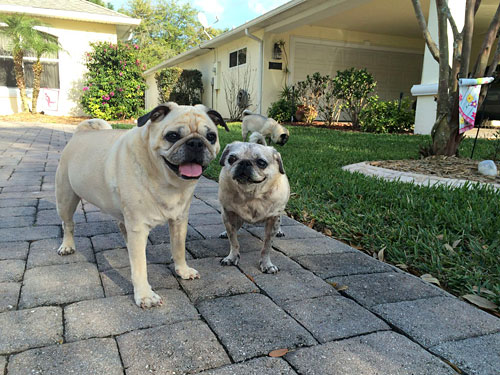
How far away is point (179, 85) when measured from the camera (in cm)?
2186

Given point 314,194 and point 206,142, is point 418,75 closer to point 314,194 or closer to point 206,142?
point 314,194

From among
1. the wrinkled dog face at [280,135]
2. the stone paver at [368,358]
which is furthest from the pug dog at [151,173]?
the wrinkled dog face at [280,135]

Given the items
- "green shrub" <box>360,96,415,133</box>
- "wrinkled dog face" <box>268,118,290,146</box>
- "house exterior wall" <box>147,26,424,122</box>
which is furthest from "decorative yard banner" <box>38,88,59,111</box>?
"green shrub" <box>360,96,415,133</box>

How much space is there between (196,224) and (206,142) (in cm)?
A: 170

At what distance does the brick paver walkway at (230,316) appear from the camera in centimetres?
159

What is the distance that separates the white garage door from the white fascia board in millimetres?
7368

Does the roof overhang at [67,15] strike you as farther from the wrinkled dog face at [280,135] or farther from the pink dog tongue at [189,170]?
the pink dog tongue at [189,170]

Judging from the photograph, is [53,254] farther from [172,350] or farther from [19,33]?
[19,33]

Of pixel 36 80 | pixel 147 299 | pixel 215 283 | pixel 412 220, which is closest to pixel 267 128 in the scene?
pixel 412 220

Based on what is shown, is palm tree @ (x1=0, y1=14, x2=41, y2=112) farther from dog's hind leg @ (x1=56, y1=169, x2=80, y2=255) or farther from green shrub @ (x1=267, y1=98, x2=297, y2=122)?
dog's hind leg @ (x1=56, y1=169, x2=80, y2=255)

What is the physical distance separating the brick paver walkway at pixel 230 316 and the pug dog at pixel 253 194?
171 millimetres

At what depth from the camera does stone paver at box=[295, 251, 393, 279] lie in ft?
8.42

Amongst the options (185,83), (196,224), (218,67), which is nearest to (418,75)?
(218,67)

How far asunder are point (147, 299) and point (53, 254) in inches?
44.6
